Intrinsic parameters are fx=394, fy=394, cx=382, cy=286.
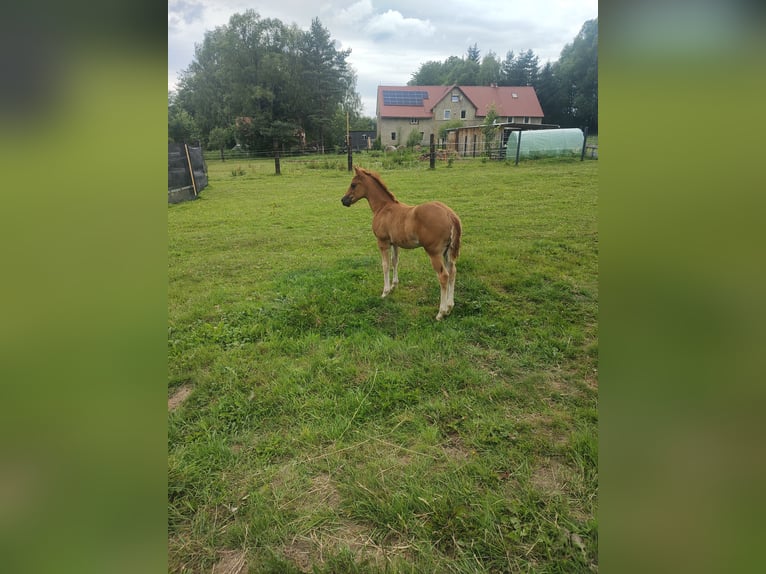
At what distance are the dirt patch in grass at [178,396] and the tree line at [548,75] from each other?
8.71 feet

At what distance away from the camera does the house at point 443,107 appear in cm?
320

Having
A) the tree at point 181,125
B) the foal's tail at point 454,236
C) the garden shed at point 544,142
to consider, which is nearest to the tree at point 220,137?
the tree at point 181,125

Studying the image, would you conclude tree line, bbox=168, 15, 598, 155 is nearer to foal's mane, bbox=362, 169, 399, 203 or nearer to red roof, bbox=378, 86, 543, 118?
red roof, bbox=378, 86, 543, 118

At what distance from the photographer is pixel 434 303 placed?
372 cm

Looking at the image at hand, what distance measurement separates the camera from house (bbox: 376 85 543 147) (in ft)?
10.5

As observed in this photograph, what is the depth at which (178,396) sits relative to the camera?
256 cm

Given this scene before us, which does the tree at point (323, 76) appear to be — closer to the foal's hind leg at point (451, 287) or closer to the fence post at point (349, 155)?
the fence post at point (349, 155)

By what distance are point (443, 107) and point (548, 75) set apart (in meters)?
1.41

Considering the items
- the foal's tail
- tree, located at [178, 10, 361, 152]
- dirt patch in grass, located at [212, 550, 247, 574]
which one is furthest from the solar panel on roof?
dirt patch in grass, located at [212, 550, 247, 574]
